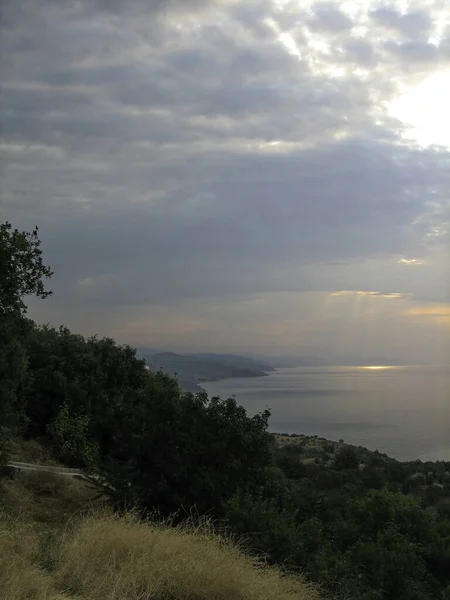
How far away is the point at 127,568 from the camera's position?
546 centimetres

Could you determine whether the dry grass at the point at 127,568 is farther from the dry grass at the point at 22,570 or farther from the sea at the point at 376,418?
the sea at the point at 376,418

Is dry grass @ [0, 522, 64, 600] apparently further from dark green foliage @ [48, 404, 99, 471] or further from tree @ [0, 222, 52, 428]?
dark green foliage @ [48, 404, 99, 471]

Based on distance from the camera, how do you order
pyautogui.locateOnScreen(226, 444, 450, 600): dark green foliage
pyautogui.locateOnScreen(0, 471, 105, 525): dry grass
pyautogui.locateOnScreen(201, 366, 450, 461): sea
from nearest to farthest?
pyautogui.locateOnScreen(226, 444, 450, 600): dark green foliage
pyautogui.locateOnScreen(0, 471, 105, 525): dry grass
pyautogui.locateOnScreen(201, 366, 450, 461): sea

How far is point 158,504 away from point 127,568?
17.0 ft

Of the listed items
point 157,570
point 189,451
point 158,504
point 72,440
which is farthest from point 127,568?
point 72,440

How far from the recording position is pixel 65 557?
221 inches

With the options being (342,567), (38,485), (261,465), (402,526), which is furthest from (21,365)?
(402,526)

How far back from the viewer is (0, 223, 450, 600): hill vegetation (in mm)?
5551

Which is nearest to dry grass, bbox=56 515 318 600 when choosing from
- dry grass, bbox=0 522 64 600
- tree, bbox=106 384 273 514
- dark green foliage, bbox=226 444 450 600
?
dry grass, bbox=0 522 64 600

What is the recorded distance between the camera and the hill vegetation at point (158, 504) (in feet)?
18.2

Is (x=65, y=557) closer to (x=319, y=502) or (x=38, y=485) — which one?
(x=38, y=485)

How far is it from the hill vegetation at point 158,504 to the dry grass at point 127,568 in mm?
18

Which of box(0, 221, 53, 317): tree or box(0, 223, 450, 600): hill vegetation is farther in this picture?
box(0, 221, 53, 317): tree

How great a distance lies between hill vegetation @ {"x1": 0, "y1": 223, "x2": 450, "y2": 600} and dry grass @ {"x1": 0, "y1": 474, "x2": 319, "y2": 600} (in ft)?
0.06
